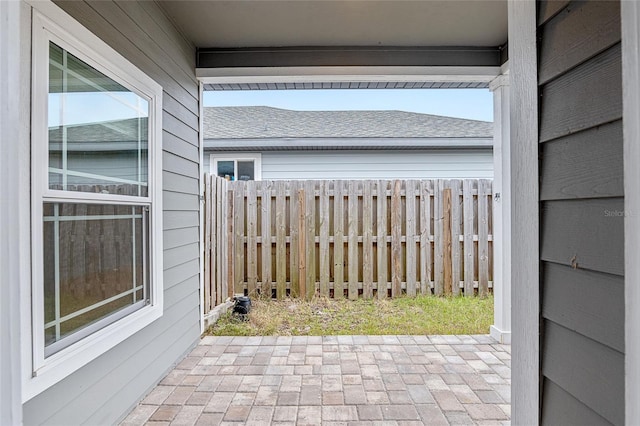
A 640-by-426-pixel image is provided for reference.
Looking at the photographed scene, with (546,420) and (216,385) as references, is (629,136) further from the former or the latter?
(216,385)

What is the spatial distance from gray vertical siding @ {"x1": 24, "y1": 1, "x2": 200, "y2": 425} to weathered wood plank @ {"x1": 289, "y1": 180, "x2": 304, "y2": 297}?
1482 mm

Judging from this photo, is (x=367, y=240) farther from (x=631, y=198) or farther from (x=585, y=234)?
(x=631, y=198)

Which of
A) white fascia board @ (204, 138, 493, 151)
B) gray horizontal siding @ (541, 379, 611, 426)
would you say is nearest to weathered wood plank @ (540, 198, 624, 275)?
gray horizontal siding @ (541, 379, 611, 426)

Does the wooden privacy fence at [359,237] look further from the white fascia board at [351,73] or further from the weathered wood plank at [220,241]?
the white fascia board at [351,73]

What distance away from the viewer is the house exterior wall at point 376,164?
6613mm

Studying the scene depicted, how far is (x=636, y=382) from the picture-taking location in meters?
0.65

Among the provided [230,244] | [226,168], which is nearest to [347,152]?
[226,168]

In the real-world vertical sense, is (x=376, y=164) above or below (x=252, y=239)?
above

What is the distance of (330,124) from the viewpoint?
745cm

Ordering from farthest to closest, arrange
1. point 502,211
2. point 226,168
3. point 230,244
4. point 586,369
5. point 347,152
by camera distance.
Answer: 1. point 226,168
2. point 347,152
3. point 230,244
4. point 502,211
5. point 586,369

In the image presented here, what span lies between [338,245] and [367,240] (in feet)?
1.26

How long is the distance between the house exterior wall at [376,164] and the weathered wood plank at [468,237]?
7.09ft

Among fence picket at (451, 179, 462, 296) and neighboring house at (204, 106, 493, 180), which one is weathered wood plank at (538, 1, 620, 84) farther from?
neighboring house at (204, 106, 493, 180)

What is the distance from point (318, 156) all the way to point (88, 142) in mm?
5059
